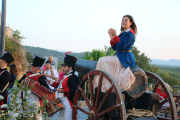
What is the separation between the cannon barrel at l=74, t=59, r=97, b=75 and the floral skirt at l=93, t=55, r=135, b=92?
0.42m

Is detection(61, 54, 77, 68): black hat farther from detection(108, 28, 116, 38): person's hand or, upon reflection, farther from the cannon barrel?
detection(108, 28, 116, 38): person's hand

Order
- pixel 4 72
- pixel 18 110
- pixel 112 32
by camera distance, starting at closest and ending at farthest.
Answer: pixel 18 110 < pixel 112 32 < pixel 4 72

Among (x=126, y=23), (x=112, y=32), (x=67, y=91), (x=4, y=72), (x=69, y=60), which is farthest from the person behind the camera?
(x=4, y=72)

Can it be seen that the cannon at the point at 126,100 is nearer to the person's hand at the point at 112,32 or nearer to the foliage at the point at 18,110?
the person's hand at the point at 112,32

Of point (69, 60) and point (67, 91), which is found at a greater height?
point (69, 60)

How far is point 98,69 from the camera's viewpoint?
3949mm

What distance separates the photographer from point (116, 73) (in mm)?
3828

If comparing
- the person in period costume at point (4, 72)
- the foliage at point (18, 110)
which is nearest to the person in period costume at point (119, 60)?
the foliage at point (18, 110)

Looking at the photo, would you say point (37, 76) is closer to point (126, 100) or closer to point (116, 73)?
point (116, 73)

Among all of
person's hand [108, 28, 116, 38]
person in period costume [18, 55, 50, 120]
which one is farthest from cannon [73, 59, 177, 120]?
person in period costume [18, 55, 50, 120]

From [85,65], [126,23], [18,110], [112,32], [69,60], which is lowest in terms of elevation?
[18,110]

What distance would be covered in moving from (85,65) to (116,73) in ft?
3.16

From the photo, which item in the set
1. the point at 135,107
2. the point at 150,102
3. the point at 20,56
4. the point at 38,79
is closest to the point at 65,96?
the point at 38,79

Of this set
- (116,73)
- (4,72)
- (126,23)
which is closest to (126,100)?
(116,73)
